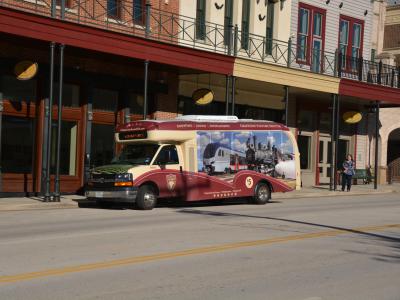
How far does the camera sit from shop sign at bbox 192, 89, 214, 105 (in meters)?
24.7

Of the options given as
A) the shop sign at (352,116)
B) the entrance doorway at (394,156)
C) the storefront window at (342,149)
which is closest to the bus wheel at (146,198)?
the shop sign at (352,116)

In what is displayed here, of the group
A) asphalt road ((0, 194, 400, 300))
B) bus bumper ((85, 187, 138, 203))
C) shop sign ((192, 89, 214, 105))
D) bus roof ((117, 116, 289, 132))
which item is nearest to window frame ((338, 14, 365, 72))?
shop sign ((192, 89, 214, 105))

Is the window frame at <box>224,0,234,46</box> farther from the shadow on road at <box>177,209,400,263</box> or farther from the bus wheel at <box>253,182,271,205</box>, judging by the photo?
the shadow on road at <box>177,209,400,263</box>

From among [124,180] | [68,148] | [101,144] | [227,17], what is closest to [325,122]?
[227,17]

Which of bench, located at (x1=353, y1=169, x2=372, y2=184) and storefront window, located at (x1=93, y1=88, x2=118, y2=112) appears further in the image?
bench, located at (x1=353, y1=169, x2=372, y2=184)

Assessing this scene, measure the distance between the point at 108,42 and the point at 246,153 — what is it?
5.47 m

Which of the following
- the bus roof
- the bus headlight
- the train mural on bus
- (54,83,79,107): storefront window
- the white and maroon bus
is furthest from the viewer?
(54,83,79,107): storefront window

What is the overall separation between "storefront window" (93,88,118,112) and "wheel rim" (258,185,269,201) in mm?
6321

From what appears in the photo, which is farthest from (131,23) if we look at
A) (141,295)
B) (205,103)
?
(141,295)

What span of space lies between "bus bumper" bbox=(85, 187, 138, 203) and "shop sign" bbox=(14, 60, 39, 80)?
432cm

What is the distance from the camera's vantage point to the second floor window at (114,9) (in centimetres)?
2251

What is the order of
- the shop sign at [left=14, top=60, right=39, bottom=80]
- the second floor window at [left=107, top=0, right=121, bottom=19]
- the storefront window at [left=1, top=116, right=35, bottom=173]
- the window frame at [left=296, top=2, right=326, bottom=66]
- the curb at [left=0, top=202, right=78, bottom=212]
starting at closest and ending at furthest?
the curb at [left=0, top=202, right=78, bottom=212] < the shop sign at [left=14, top=60, right=39, bottom=80] < the storefront window at [left=1, top=116, right=35, bottom=173] < the second floor window at [left=107, top=0, right=121, bottom=19] < the window frame at [left=296, top=2, right=326, bottom=66]

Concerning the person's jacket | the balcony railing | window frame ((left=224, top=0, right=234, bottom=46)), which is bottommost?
the person's jacket

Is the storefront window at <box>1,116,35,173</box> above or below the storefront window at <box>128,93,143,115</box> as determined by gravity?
below
